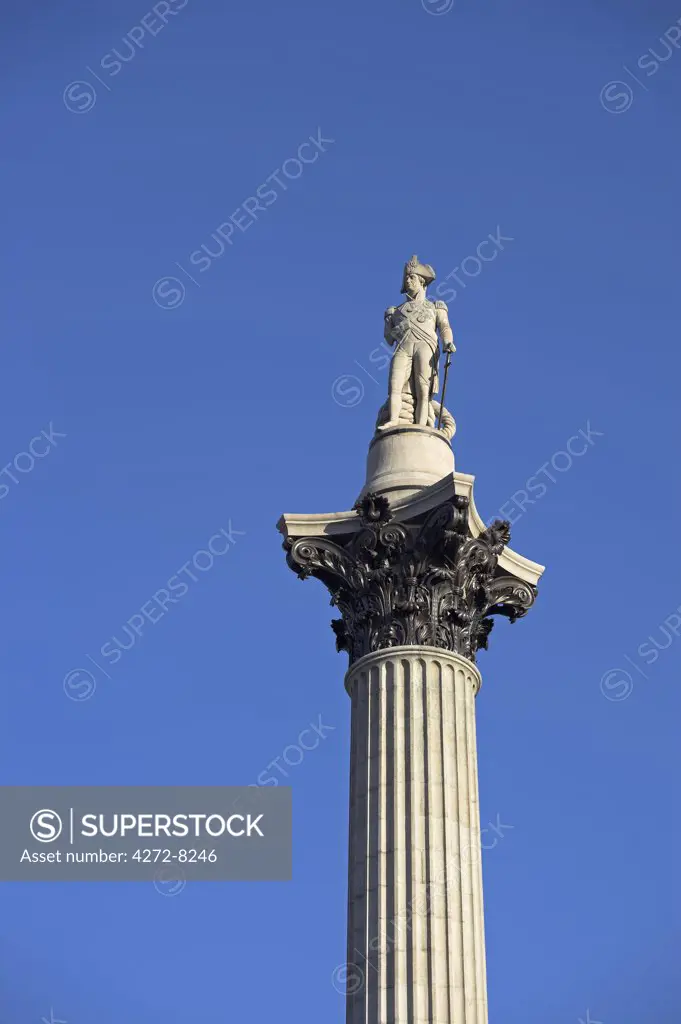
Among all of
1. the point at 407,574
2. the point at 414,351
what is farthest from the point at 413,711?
the point at 414,351

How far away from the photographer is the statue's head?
34719 mm

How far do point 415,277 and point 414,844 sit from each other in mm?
13630

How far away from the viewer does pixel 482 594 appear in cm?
3052

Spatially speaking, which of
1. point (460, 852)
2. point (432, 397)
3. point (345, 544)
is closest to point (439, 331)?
point (432, 397)

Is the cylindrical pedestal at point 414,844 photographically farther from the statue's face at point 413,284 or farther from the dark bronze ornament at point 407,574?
the statue's face at point 413,284

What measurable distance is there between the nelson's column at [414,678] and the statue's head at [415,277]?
3.10 feet

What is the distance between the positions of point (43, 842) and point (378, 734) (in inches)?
378

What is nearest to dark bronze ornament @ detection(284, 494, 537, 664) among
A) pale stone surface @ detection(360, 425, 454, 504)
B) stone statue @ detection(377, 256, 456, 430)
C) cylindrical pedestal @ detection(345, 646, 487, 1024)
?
cylindrical pedestal @ detection(345, 646, 487, 1024)

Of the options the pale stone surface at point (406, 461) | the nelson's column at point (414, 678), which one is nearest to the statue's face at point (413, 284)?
the nelson's column at point (414, 678)

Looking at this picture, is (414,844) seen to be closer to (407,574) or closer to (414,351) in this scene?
(407,574)

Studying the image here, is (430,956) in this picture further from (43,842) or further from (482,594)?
(43,842)

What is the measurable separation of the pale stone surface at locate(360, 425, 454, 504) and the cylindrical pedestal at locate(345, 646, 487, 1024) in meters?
3.61

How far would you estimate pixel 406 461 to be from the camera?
104ft

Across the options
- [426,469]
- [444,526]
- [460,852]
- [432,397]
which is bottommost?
[460,852]
